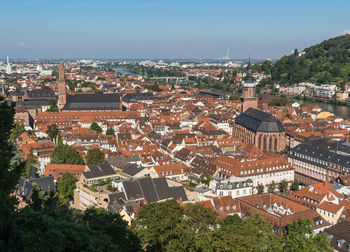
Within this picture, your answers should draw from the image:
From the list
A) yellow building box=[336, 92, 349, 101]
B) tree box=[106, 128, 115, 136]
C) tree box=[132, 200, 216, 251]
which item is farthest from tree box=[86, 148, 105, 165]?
yellow building box=[336, 92, 349, 101]

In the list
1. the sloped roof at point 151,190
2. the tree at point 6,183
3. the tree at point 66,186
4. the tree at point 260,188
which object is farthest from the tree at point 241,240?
the tree at point 66,186

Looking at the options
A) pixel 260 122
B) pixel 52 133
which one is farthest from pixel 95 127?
pixel 260 122

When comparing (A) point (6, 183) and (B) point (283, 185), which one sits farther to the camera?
(B) point (283, 185)

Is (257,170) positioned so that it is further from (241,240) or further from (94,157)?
(241,240)

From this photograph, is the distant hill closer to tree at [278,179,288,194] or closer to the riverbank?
the riverbank

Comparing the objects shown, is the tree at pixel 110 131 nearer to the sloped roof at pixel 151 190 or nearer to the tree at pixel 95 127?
the tree at pixel 95 127

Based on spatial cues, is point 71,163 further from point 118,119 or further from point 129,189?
point 118,119
